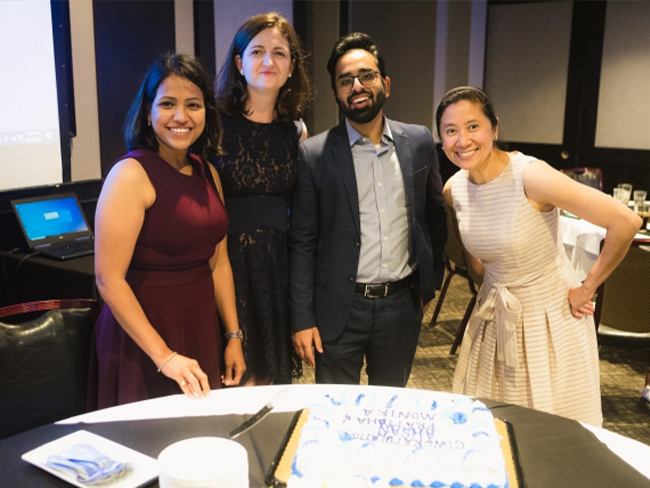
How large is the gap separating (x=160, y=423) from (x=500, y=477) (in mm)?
718

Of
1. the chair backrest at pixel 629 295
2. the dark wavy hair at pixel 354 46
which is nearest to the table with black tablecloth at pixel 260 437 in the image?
the dark wavy hair at pixel 354 46

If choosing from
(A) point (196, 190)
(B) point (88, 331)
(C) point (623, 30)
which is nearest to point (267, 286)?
(A) point (196, 190)

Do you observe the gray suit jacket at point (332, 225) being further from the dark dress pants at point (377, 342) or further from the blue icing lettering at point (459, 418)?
the blue icing lettering at point (459, 418)

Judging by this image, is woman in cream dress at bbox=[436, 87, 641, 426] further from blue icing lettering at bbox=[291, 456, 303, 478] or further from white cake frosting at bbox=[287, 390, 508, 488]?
blue icing lettering at bbox=[291, 456, 303, 478]

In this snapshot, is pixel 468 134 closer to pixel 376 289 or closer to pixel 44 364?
pixel 376 289

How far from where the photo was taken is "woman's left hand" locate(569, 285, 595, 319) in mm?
1957

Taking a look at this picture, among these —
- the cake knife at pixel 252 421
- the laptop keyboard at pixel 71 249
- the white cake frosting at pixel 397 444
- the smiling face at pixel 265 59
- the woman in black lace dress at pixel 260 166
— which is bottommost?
the laptop keyboard at pixel 71 249

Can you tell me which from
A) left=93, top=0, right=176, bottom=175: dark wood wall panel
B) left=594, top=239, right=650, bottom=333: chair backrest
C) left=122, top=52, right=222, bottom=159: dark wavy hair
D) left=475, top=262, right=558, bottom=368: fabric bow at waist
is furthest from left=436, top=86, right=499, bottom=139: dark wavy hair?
left=93, top=0, right=176, bottom=175: dark wood wall panel

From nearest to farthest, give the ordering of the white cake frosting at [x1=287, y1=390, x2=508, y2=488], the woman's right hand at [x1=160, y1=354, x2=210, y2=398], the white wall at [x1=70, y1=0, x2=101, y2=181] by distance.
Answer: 1. the white cake frosting at [x1=287, y1=390, x2=508, y2=488]
2. the woman's right hand at [x1=160, y1=354, x2=210, y2=398]
3. the white wall at [x1=70, y1=0, x2=101, y2=181]

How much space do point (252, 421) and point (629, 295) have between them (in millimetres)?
2356

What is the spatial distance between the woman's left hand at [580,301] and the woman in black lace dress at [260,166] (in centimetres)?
94

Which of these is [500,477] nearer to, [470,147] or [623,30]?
[470,147]

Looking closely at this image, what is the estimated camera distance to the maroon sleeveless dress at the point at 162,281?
1.82m

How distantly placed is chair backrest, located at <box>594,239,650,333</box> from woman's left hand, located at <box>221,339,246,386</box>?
73.4 inches
